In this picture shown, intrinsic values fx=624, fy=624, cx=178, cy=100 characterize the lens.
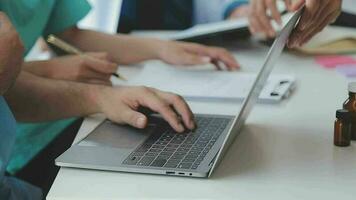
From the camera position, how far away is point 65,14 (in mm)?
1643

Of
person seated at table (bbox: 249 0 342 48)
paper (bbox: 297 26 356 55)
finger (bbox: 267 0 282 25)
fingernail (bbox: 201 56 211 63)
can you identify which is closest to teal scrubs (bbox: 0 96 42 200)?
person seated at table (bbox: 249 0 342 48)

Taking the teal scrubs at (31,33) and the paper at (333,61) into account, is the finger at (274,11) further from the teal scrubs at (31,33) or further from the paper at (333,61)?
the teal scrubs at (31,33)

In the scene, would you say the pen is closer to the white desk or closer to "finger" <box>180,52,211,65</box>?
"finger" <box>180,52,211,65</box>

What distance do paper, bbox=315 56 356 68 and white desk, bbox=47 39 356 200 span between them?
35 cm

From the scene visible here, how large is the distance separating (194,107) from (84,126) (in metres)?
0.24

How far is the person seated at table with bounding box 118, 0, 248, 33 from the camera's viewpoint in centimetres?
219

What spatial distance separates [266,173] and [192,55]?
0.69 m

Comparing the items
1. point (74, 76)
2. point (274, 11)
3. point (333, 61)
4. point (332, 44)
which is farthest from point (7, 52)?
point (332, 44)

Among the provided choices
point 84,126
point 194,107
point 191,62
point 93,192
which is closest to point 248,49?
point 191,62

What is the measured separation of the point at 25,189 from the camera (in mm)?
1150

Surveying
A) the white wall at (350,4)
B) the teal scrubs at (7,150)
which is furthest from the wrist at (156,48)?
the white wall at (350,4)

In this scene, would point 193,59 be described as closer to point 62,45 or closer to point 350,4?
point 62,45

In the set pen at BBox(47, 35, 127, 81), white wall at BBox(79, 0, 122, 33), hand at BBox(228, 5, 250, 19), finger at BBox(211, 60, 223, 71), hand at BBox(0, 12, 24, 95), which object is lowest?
white wall at BBox(79, 0, 122, 33)

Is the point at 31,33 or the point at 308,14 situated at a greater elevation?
the point at 308,14
